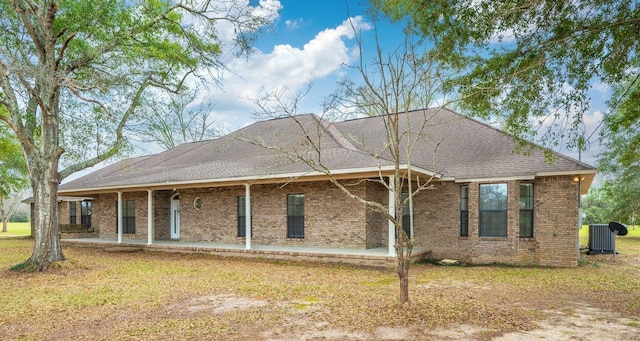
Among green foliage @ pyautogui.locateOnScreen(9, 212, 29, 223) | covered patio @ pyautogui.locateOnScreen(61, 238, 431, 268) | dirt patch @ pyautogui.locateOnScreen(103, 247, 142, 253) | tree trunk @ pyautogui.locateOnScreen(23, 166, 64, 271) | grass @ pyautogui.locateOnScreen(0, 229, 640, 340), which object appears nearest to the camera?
grass @ pyautogui.locateOnScreen(0, 229, 640, 340)

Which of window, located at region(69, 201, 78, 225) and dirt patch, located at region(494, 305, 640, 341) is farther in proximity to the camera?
window, located at region(69, 201, 78, 225)

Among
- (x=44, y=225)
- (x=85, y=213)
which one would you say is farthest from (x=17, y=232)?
(x=44, y=225)

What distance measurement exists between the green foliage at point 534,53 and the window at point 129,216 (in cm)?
1556

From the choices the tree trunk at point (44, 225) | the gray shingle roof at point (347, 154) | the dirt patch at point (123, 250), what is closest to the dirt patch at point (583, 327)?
the gray shingle roof at point (347, 154)

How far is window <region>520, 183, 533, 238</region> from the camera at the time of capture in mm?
11695

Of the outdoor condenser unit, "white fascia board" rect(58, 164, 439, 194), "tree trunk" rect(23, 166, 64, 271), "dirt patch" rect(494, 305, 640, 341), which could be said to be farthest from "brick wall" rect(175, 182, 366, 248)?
the outdoor condenser unit

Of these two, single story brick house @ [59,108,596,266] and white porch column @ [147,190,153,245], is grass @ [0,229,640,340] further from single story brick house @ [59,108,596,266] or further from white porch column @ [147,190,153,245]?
white porch column @ [147,190,153,245]

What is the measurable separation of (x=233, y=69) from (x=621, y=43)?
10885 mm

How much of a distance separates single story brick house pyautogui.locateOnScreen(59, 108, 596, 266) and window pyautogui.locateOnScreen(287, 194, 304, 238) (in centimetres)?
4

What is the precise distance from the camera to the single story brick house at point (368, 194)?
11.3m

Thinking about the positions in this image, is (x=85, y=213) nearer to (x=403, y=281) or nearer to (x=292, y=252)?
(x=292, y=252)

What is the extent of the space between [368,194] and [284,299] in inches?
236

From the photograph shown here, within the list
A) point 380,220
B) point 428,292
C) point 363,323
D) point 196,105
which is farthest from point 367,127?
point 196,105

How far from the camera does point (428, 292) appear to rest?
26.1 feet
